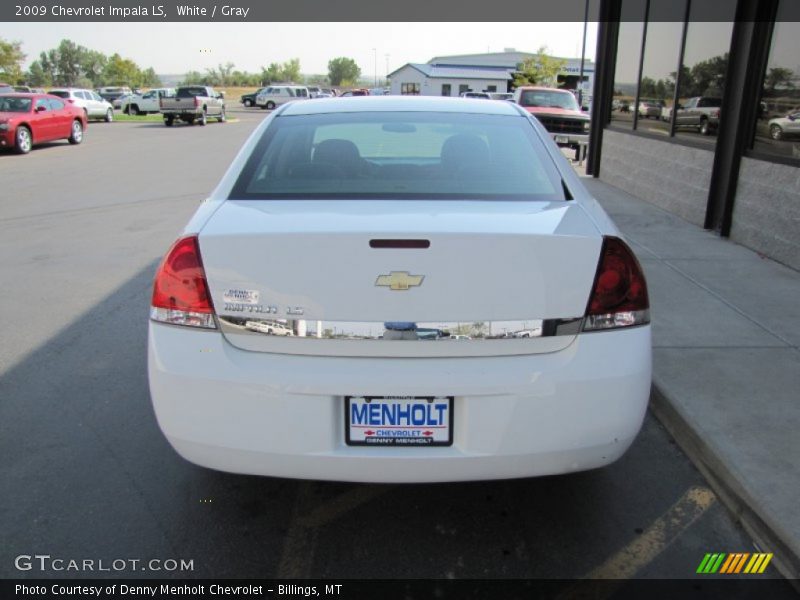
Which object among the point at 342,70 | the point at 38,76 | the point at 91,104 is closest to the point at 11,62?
the point at 91,104

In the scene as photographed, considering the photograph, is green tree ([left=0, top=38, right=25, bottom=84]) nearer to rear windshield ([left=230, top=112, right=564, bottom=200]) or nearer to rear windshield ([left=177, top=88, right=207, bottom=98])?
rear windshield ([left=177, top=88, right=207, bottom=98])

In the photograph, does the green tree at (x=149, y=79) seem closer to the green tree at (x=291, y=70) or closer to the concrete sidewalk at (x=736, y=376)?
the green tree at (x=291, y=70)

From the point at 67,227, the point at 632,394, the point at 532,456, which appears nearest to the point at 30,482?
the point at 532,456

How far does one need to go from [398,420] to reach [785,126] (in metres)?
6.11

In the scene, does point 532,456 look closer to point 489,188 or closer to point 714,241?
point 489,188

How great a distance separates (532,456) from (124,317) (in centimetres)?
→ 392

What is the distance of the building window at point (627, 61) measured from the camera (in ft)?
38.0

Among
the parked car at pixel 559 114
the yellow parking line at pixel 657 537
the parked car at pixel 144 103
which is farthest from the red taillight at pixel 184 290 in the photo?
the parked car at pixel 144 103

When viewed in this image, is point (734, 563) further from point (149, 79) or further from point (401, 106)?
point (149, 79)

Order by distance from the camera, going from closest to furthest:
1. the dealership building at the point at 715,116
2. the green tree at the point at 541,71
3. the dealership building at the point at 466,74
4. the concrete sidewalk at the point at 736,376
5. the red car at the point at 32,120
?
the concrete sidewalk at the point at 736,376 < the dealership building at the point at 715,116 < the red car at the point at 32,120 < the green tree at the point at 541,71 < the dealership building at the point at 466,74

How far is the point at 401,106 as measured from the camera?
368 centimetres

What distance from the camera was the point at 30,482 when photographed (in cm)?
309

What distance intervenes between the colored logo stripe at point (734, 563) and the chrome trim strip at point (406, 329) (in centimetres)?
111

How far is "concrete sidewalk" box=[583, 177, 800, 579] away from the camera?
9.38 ft
